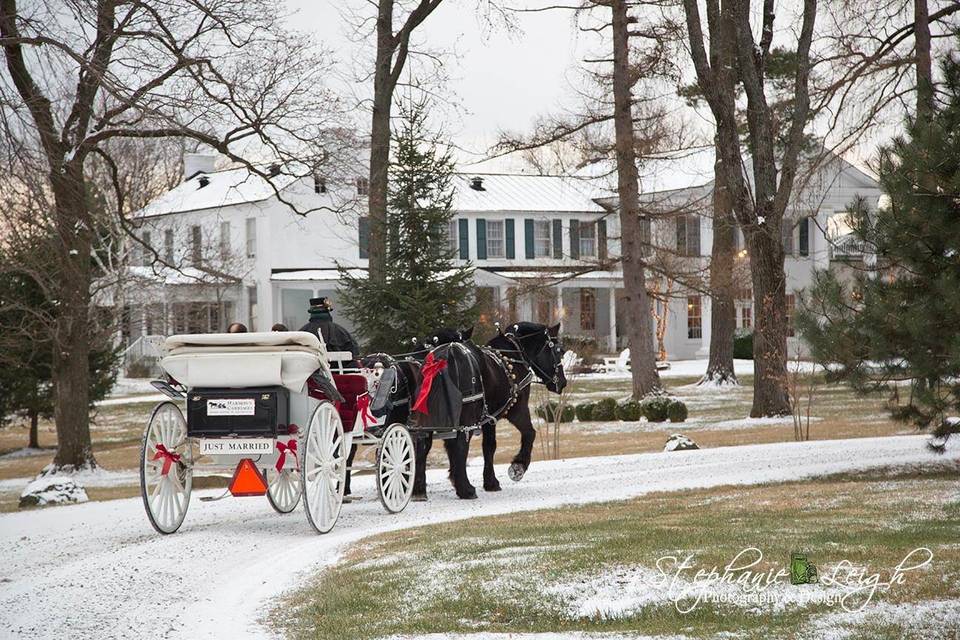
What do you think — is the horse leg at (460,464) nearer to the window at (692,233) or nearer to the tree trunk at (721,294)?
the tree trunk at (721,294)

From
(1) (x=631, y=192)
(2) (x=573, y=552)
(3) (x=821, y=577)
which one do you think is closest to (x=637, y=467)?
(2) (x=573, y=552)

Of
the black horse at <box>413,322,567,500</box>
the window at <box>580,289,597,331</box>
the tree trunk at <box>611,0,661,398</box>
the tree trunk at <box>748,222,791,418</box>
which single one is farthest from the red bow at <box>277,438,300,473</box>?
the window at <box>580,289,597,331</box>

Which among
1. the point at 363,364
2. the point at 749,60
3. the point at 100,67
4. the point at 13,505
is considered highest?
the point at 749,60

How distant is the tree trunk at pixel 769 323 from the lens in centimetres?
2352

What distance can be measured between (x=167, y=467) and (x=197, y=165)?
1930 inches

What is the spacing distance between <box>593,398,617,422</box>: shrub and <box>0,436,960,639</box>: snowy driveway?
39.1 feet

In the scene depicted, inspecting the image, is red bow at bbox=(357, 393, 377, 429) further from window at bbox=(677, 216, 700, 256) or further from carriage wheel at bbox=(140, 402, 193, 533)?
window at bbox=(677, 216, 700, 256)

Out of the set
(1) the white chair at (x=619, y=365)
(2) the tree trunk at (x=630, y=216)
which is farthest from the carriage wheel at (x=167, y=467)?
(1) the white chair at (x=619, y=365)

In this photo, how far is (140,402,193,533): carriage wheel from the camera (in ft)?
36.0

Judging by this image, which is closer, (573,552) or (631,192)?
(573,552)

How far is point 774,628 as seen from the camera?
6812 mm

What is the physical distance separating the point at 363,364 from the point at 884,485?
19.5 ft

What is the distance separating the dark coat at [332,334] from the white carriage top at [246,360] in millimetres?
2546

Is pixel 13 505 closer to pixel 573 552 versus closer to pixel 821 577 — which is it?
pixel 573 552
